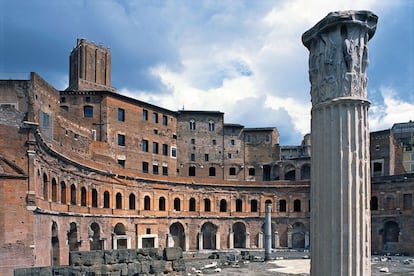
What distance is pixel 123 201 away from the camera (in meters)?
38.2

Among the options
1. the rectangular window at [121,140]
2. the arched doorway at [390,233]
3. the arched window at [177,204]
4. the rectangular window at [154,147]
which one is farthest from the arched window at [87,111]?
the arched doorway at [390,233]

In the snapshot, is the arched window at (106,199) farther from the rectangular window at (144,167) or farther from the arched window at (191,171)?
the arched window at (191,171)

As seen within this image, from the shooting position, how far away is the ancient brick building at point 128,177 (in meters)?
21.3

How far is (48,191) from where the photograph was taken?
81.7 ft

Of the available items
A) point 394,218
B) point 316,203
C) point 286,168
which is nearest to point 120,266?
point 316,203

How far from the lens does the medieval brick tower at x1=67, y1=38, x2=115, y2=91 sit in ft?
154

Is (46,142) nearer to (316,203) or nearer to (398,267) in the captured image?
(316,203)

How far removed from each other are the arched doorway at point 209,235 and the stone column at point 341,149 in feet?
138

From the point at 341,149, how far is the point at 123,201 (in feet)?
113

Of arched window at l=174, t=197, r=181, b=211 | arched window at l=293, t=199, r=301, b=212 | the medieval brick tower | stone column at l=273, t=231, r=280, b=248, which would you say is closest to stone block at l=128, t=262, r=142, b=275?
arched window at l=174, t=197, r=181, b=211

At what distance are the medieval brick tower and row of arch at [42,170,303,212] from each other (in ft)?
48.8

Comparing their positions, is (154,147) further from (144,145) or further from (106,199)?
(106,199)

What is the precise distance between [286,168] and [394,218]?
14255 mm

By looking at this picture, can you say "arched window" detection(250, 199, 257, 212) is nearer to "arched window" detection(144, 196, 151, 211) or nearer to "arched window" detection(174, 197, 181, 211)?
"arched window" detection(174, 197, 181, 211)
